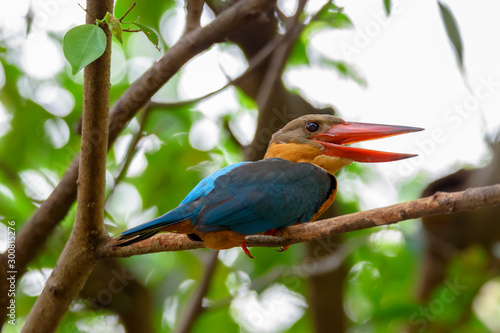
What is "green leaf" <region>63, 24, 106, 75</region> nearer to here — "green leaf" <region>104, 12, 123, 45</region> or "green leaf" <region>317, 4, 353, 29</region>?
"green leaf" <region>104, 12, 123, 45</region>

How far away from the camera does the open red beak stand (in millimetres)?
2818

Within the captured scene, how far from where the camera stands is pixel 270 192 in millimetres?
2539

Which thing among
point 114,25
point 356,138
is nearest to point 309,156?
point 356,138

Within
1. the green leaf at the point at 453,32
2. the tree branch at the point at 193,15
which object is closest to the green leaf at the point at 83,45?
the tree branch at the point at 193,15

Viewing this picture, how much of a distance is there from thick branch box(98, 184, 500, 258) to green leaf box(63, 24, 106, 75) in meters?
0.85

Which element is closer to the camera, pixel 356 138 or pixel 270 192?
pixel 270 192

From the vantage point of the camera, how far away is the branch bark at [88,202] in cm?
213

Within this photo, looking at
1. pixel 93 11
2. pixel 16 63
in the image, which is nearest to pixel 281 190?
pixel 93 11

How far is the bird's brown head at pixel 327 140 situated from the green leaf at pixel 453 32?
43 cm

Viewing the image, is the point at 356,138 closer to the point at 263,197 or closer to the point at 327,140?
the point at 327,140

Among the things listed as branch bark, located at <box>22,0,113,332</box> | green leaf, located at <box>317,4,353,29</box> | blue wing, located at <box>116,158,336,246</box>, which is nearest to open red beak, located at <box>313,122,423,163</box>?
blue wing, located at <box>116,158,336,246</box>

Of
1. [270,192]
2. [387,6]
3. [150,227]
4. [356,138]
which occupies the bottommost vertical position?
[356,138]

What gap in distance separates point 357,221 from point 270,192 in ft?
2.32

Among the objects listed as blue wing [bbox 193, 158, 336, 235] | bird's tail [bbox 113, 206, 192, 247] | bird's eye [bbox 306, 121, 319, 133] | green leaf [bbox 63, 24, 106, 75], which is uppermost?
green leaf [bbox 63, 24, 106, 75]
